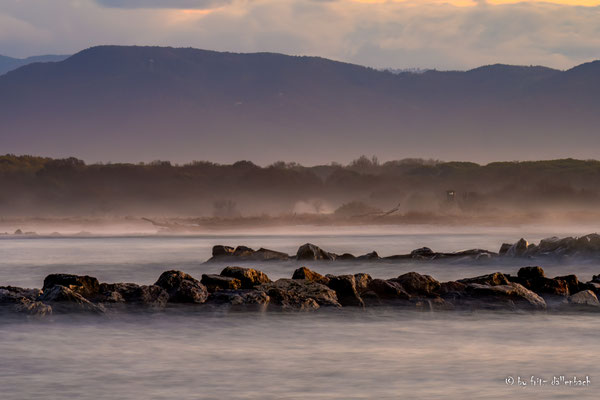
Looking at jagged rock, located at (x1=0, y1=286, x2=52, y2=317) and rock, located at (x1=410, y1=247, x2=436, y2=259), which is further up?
rock, located at (x1=410, y1=247, x2=436, y2=259)

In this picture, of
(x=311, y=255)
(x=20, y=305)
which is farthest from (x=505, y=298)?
(x=311, y=255)

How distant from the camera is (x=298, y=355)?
60.6 ft

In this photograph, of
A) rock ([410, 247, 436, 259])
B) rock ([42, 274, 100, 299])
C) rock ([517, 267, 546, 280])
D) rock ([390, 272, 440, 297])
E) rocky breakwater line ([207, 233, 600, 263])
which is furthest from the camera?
rock ([410, 247, 436, 259])

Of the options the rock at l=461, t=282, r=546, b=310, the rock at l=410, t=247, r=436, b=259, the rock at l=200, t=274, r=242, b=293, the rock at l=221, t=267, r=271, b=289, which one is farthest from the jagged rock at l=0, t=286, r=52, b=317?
the rock at l=410, t=247, r=436, b=259

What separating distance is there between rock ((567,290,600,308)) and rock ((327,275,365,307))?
5.61 meters

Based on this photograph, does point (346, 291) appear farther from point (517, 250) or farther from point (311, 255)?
point (517, 250)

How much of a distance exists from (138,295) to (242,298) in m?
2.77

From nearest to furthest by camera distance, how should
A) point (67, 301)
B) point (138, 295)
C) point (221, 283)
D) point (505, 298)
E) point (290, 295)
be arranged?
point (67, 301) < point (290, 295) < point (505, 298) < point (138, 295) < point (221, 283)

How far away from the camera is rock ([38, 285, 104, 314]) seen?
23703mm

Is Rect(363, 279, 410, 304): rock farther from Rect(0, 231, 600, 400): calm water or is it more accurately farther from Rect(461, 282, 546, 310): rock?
Rect(461, 282, 546, 310): rock

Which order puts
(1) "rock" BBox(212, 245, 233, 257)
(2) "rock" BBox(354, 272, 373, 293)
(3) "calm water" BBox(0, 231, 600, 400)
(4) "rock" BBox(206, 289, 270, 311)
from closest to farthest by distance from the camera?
1. (3) "calm water" BBox(0, 231, 600, 400)
2. (4) "rock" BBox(206, 289, 270, 311)
3. (2) "rock" BBox(354, 272, 373, 293)
4. (1) "rock" BBox(212, 245, 233, 257)

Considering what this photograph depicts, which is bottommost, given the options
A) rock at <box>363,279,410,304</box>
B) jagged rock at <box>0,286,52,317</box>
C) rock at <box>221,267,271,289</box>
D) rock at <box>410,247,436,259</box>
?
jagged rock at <box>0,286,52,317</box>

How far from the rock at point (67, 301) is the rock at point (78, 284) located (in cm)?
97

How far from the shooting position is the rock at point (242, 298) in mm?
24766
